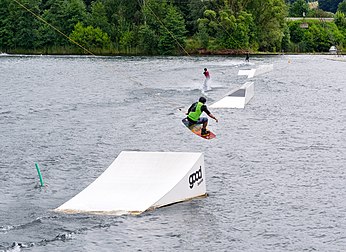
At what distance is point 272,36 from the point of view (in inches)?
5025

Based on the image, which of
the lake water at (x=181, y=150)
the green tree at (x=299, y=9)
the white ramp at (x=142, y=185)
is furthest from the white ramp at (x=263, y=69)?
the green tree at (x=299, y=9)

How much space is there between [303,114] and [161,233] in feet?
83.9

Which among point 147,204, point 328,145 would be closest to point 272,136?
point 328,145

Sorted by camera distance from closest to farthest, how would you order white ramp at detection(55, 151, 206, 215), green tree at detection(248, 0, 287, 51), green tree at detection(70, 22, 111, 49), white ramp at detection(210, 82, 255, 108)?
1. white ramp at detection(55, 151, 206, 215)
2. white ramp at detection(210, 82, 255, 108)
3. green tree at detection(248, 0, 287, 51)
4. green tree at detection(70, 22, 111, 49)

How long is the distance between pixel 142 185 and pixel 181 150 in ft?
31.1

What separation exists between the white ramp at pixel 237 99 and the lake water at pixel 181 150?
0.68 meters

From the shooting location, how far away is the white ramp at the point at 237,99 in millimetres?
43531

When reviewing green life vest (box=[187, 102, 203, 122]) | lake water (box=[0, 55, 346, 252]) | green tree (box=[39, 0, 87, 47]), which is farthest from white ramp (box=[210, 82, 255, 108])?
green tree (box=[39, 0, 87, 47])

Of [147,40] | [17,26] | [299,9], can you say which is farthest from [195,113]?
[299,9]

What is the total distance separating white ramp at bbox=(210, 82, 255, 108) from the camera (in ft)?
143

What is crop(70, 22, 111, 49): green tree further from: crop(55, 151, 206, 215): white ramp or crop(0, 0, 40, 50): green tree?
crop(55, 151, 206, 215): white ramp

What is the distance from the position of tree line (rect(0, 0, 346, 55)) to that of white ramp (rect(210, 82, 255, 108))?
7681 centimetres

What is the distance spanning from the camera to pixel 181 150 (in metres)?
29.0

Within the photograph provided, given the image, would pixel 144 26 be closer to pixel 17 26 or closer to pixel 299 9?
pixel 17 26
